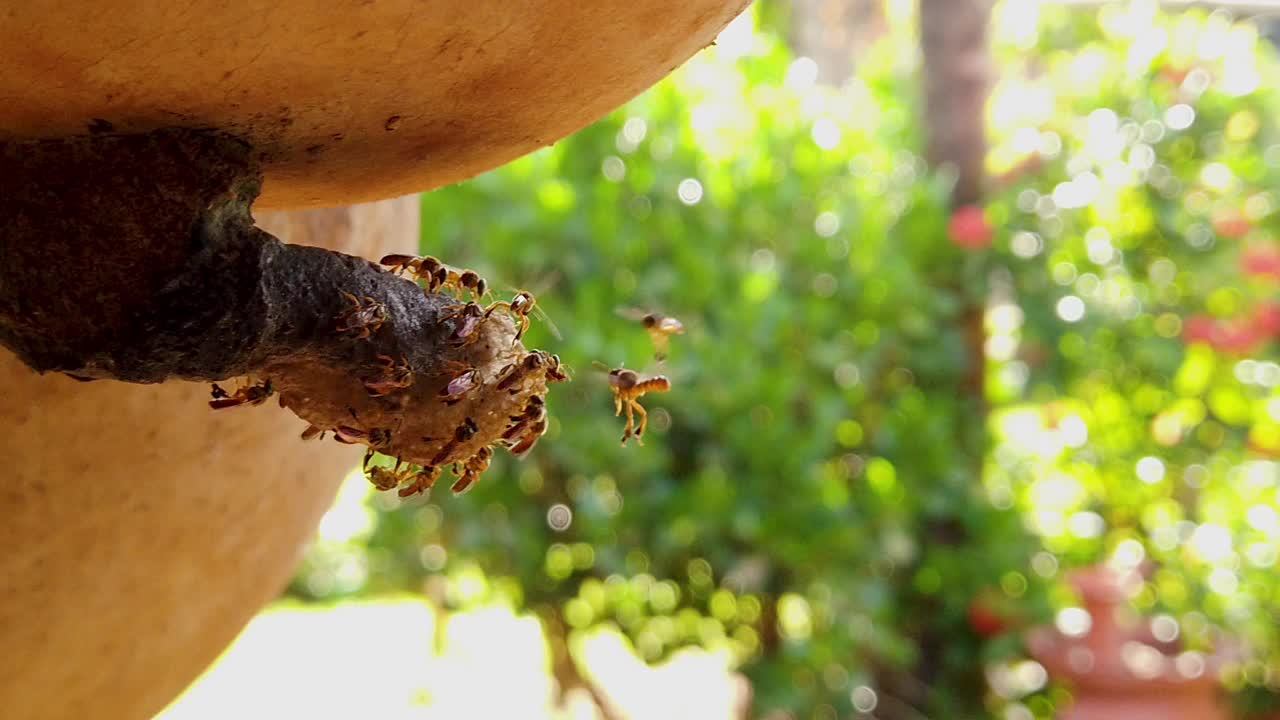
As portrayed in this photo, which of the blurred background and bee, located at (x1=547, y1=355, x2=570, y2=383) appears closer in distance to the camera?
bee, located at (x1=547, y1=355, x2=570, y2=383)

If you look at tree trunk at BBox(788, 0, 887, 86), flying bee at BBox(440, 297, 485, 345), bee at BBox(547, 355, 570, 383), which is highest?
tree trunk at BBox(788, 0, 887, 86)

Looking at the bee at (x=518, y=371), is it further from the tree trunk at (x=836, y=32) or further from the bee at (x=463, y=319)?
the tree trunk at (x=836, y=32)

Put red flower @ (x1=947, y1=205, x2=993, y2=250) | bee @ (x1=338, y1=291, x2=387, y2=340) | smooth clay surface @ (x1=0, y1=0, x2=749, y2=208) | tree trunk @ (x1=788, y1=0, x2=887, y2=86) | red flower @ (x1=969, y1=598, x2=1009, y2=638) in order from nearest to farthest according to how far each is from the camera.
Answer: smooth clay surface @ (x1=0, y1=0, x2=749, y2=208) → bee @ (x1=338, y1=291, x2=387, y2=340) → red flower @ (x1=969, y1=598, x2=1009, y2=638) → red flower @ (x1=947, y1=205, x2=993, y2=250) → tree trunk @ (x1=788, y1=0, x2=887, y2=86)

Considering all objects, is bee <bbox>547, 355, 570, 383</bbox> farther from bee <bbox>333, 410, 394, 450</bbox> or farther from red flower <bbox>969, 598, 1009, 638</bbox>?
red flower <bbox>969, 598, 1009, 638</bbox>

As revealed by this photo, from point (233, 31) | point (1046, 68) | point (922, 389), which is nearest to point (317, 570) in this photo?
point (922, 389)

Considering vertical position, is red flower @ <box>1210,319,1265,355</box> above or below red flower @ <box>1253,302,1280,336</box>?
below

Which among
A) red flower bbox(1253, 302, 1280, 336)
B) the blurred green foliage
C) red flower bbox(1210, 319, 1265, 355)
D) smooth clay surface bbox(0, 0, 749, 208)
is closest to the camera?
smooth clay surface bbox(0, 0, 749, 208)

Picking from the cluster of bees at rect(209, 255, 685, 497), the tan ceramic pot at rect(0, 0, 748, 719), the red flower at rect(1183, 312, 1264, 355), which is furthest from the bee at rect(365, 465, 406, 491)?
the red flower at rect(1183, 312, 1264, 355)

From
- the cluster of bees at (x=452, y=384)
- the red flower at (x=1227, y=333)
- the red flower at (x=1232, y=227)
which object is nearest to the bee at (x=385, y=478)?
the cluster of bees at (x=452, y=384)

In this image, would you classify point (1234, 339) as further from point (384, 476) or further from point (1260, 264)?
point (384, 476)
